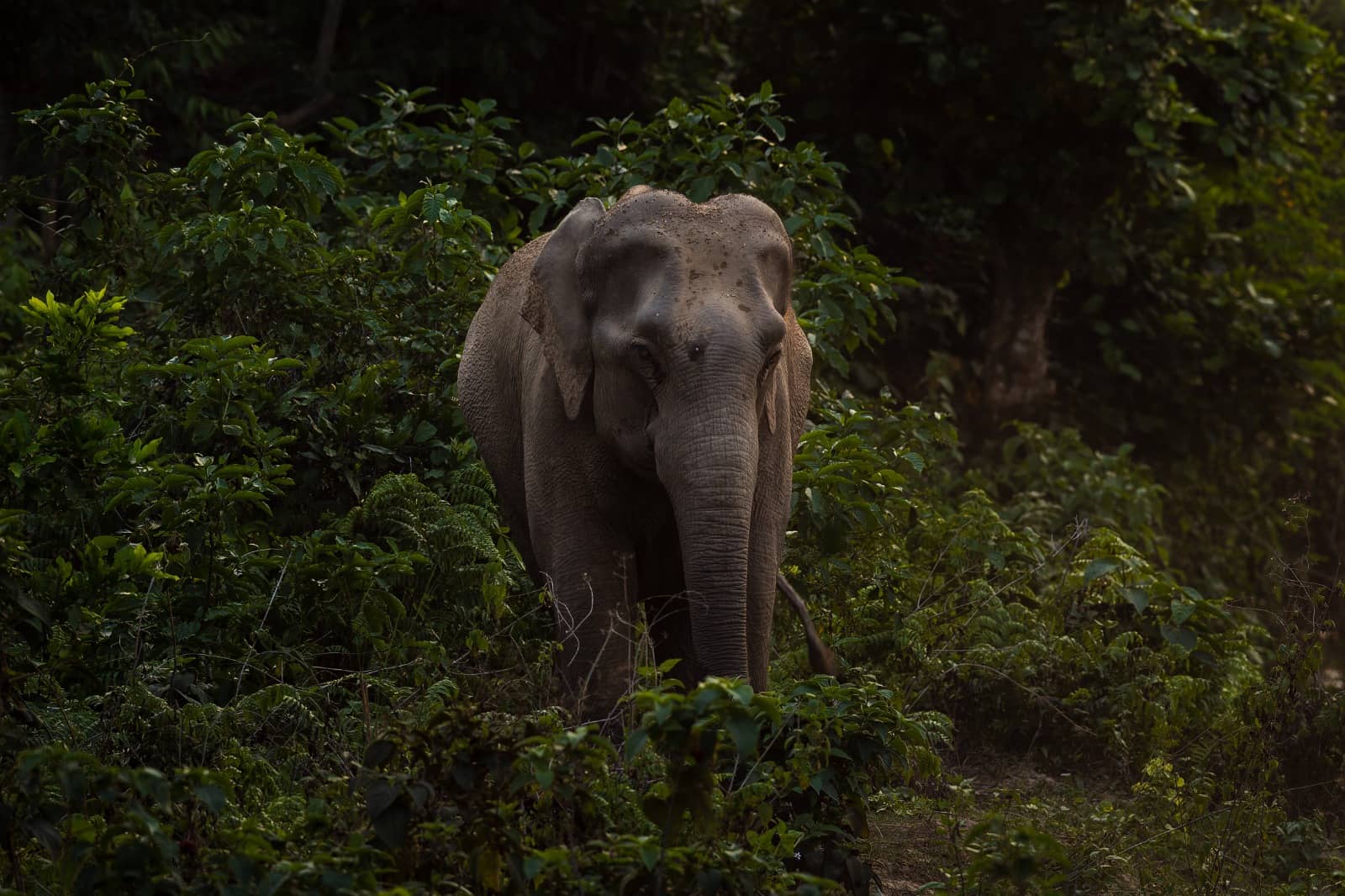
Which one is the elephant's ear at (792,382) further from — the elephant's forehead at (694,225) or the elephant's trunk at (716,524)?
the elephant's trunk at (716,524)

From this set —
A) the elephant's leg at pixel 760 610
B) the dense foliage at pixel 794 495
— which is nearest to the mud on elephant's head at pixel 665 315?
the elephant's leg at pixel 760 610

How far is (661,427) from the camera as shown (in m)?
5.61

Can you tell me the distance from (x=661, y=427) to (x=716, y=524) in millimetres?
404

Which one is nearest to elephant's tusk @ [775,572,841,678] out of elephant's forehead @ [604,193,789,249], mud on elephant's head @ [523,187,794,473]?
mud on elephant's head @ [523,187,794,473]

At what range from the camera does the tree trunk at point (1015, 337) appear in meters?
13.4

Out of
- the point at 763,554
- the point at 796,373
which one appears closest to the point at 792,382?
the point at 796,373

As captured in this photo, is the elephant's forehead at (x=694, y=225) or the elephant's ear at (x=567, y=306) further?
the elephant's ear at (x=567, y=306)

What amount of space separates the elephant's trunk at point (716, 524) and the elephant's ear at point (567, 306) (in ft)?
1.92

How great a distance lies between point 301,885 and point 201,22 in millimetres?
9536

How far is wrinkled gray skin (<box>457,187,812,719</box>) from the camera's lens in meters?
5.46

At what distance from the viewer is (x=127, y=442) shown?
723 centimetres

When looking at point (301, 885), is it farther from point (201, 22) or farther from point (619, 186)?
point (201, 22)

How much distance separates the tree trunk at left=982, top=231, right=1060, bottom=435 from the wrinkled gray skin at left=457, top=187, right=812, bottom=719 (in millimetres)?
7205

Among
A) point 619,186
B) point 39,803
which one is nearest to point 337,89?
point 619,186
